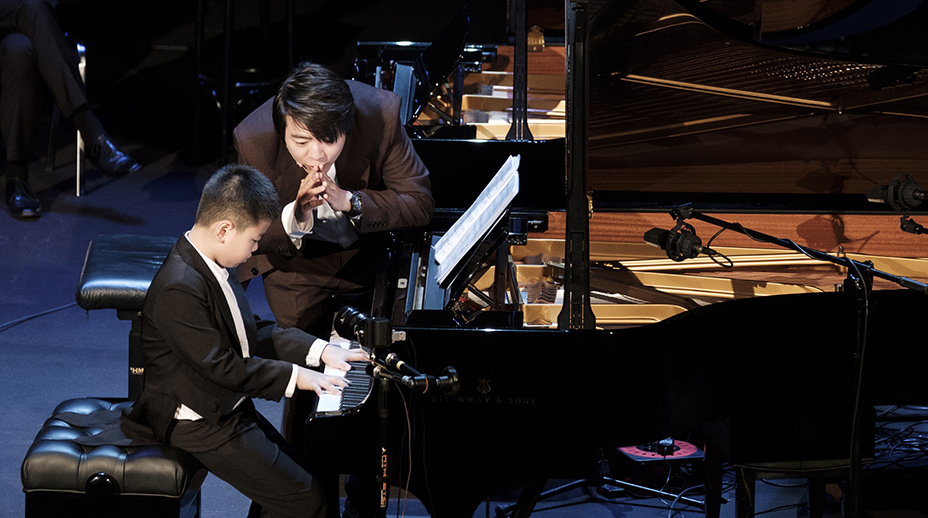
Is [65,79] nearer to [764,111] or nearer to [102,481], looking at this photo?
[102,481]

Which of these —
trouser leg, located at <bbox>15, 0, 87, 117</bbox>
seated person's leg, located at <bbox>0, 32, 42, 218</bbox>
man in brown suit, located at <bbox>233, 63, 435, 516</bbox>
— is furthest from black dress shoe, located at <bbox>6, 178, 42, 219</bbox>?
man in brown suit, located at <bbox>233, 63, 435, 516</bbox>

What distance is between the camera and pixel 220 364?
106 inches

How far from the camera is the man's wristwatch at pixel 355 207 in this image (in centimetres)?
330

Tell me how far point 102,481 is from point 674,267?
2453 mm

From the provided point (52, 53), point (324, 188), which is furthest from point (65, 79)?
point (324, 188)

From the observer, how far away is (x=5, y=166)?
6836 millimetres

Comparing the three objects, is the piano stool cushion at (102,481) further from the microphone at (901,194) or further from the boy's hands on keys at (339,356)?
the microphone at (901,194)

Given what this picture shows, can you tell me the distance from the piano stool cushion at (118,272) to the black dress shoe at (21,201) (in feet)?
7.78

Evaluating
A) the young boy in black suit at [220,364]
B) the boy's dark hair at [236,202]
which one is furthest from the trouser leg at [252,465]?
the boy's dark hair at [236,202]

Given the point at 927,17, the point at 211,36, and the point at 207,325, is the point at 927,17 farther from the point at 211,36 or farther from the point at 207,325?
the point at 211,36

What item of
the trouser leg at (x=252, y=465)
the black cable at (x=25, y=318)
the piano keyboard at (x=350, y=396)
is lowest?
the black cable at (x=25, y=318)

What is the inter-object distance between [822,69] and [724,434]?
1850 millimetres

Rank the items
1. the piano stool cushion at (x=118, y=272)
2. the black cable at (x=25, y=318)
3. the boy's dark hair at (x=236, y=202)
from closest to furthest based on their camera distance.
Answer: the boy's dark hair at (x=236, y=202) → the piano stool cushion at (x=118, y=272) → the black cable at (x=25, y=318)

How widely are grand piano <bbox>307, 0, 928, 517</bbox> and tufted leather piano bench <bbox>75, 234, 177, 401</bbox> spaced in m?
0.99
